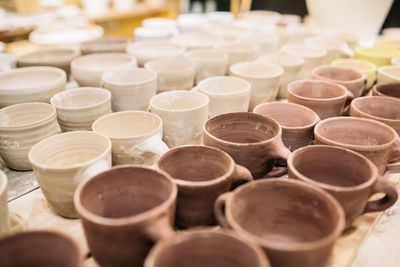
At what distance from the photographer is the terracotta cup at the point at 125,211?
1.96ft

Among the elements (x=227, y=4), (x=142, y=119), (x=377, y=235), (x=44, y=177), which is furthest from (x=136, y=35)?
(x=227, y=4)

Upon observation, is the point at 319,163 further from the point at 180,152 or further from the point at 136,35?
the point at 136,35

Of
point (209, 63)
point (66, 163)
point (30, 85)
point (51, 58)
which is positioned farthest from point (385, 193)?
point (51, 58)

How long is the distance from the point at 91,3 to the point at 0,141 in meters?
2.97

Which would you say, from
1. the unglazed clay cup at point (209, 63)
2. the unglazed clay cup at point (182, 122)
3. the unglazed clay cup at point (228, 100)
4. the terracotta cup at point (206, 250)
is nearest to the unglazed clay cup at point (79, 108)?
the unglazed clay cup at point (182, 122)

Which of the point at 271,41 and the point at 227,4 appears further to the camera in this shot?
the point at 227,4

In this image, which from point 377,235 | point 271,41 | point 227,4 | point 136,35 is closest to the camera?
point 377,235

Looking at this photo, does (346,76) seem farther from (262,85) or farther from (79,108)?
(79,108)

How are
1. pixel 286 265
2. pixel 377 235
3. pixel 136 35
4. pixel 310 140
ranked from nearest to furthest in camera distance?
pixel 286 265
pixel 377 235
pixel 310 140
pixel 136 35

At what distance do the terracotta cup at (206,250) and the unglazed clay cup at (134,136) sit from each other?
0.36 metres

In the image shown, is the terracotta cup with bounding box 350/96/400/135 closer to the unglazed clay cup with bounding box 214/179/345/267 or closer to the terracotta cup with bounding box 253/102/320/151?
the terracotta cup with bounding box 253/102/320/151

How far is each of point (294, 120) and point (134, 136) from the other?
547 mm

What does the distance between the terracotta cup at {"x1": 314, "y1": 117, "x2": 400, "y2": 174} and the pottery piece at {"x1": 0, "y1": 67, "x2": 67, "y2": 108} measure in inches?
34.2

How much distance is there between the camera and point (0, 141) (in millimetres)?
946
